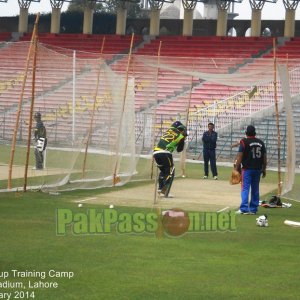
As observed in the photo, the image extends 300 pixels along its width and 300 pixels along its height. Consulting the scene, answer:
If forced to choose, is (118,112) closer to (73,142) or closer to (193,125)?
(73,142)

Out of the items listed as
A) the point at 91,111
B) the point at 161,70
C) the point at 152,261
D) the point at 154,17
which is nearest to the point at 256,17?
the point at 154,17

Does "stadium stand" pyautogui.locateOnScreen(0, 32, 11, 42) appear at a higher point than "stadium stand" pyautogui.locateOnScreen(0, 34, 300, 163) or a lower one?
higher

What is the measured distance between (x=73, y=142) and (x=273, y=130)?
12400 mm

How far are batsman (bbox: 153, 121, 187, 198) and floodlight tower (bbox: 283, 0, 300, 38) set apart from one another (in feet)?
95.3

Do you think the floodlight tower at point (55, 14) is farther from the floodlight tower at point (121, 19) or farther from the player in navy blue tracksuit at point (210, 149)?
the player in navy blue tracksuit at point (210, 149)

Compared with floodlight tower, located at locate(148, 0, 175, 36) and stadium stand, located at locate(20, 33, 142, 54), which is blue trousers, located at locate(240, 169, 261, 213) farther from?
floodlight tower, located at locate(148, 0, 175, 36)

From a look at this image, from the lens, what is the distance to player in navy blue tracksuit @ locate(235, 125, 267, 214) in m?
16.6

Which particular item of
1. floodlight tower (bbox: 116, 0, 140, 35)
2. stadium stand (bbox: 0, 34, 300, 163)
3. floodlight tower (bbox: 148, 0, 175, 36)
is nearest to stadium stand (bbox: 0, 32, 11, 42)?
stadium stand (bbox: 0, 34, 300, 163)

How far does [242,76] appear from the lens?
21.4 metres

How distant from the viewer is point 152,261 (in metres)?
11.3

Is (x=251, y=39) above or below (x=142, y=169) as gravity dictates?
above

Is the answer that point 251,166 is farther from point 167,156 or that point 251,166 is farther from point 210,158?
point 210,158

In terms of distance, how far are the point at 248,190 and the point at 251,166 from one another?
0.41 m

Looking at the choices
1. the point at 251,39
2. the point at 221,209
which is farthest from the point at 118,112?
the point at 251,39
